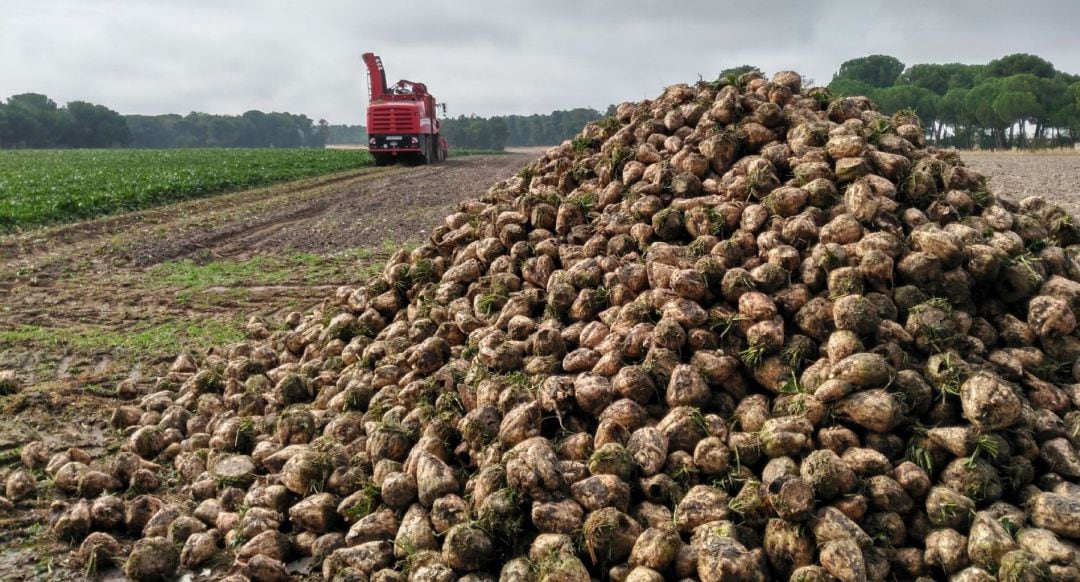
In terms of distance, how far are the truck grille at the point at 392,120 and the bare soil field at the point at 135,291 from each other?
1096 cm

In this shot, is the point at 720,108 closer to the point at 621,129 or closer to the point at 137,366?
the point at 621,129

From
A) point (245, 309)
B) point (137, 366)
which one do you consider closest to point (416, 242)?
point (245, 309)

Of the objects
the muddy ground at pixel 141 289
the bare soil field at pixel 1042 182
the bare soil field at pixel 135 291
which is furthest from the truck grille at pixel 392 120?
the bare soil field at pixel 1042 182

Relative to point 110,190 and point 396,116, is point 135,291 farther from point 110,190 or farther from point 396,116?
point 396,116

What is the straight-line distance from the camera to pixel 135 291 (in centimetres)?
1031

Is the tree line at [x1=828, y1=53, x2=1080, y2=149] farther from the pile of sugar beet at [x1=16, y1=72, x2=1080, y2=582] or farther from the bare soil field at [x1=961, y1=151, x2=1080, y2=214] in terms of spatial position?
the pile of sugar beet at [x1=16, y1=72, x2=1080, y2=582]

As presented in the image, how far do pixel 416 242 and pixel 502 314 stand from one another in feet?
28.9

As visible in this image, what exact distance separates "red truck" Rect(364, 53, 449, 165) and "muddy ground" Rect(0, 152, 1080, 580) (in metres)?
10.2

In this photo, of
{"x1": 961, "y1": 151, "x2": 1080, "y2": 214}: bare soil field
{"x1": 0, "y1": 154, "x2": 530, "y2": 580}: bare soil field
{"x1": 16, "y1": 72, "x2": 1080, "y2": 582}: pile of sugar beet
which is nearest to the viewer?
{"x1": 16, "y1": 72, "x2": 1080, "y2": 582}: pile of sugar beet

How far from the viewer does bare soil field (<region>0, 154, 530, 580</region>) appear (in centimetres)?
609

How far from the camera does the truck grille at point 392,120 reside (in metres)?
29.7

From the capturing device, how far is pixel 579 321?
16.4 ft

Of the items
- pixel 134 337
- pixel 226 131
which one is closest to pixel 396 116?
pixel 134 337

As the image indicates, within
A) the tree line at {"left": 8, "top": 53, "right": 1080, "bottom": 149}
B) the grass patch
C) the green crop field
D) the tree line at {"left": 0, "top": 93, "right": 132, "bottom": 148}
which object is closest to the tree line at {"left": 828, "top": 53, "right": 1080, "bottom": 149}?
the tree line at {"left": 8, "top": 53, "right": 1080, "bottom": 149}
